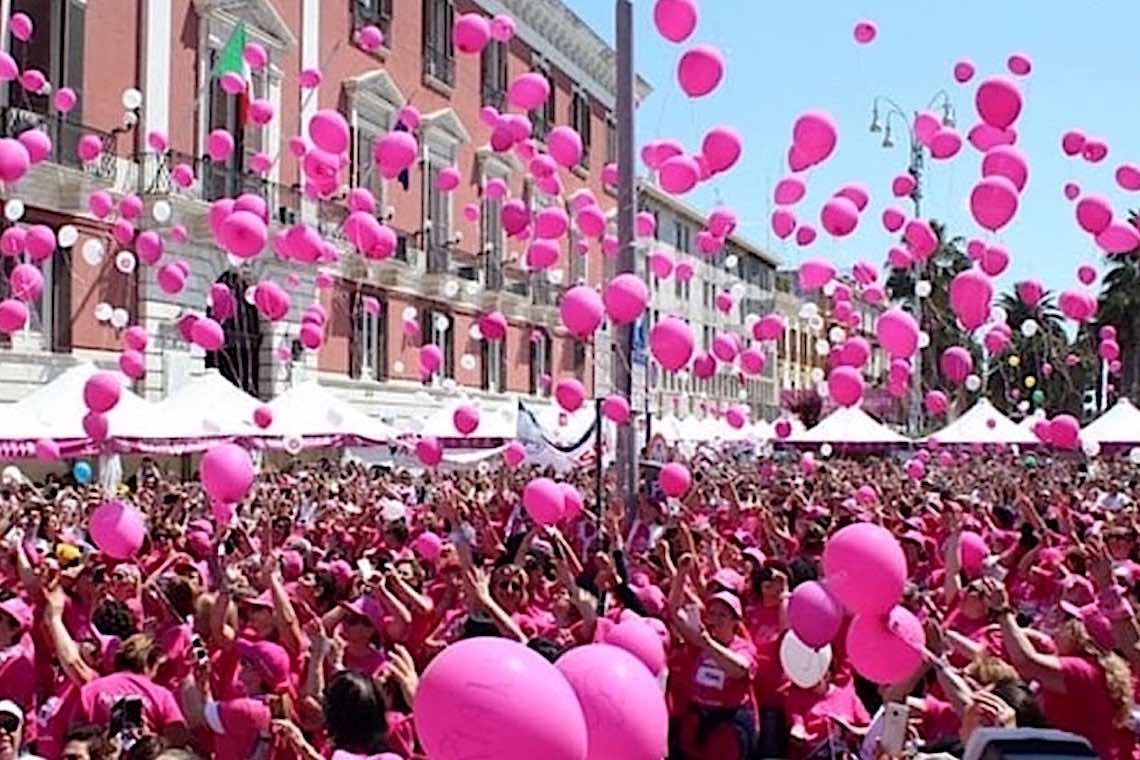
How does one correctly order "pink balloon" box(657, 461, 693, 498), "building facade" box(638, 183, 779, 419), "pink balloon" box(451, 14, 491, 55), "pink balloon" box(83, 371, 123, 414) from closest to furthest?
"pink balloon" box(83, 371, 123, 414), "pink balloon" box(657, 461, 693, 498), "pink balloon" box(451, 14, 491, 55), "building facade" box(638, 183, 779, 419)

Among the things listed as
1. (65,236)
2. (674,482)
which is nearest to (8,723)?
(674,482)

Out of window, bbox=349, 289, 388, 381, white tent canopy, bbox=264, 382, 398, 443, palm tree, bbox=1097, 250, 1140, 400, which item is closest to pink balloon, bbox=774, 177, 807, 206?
white tent canopy, bbox=264, 382, 398, 443

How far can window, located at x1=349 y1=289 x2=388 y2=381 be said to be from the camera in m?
32.8

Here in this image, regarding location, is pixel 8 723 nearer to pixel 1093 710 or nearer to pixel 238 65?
pixel 1093 710

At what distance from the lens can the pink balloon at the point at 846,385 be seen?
12773 millimetres

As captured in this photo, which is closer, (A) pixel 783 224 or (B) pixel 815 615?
(B) pixel 815 615

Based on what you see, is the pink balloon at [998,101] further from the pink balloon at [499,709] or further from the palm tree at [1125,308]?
the palm tree at [1125,308]

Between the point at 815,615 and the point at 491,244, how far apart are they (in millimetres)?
Answer: 35239

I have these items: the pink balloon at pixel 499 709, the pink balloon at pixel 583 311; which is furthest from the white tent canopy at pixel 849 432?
the pink balloon at pixel 499 709

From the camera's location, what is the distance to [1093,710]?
5414 mm

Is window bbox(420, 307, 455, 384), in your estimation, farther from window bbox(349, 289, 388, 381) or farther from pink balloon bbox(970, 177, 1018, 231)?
pink balloon bbox(970, 177, 1018, 231)

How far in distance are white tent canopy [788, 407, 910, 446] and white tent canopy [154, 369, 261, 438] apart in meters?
11.5

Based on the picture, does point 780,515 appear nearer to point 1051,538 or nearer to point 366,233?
point 1051,538

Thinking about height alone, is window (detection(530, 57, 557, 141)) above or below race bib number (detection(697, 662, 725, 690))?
above
